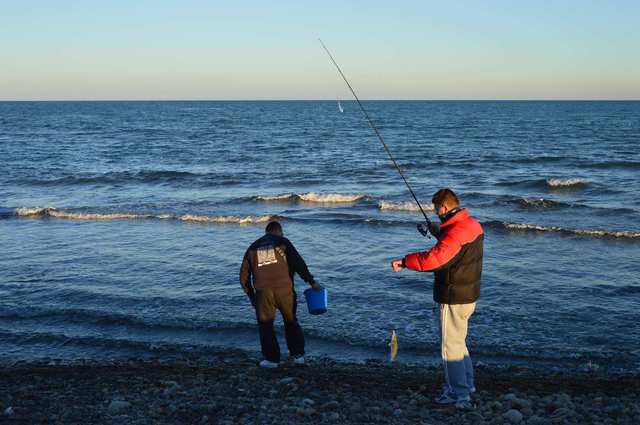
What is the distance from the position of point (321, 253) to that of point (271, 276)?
6863 mm

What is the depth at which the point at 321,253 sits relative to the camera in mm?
13758

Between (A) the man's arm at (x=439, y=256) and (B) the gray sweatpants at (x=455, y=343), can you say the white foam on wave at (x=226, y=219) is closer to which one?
(B) the gray sweatpants at (x=455, y=343)

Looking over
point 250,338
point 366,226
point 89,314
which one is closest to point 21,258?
point 89,314

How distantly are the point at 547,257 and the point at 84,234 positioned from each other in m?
10.4

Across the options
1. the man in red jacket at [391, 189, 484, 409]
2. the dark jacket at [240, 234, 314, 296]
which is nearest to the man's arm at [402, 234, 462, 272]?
the man in red jacket at [391, 189, 484, 409]

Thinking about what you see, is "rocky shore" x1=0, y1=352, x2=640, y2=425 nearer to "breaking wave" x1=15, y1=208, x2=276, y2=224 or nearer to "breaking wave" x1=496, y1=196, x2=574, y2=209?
"breaking wave" x1=15, y1=208, x2=276, y2=224

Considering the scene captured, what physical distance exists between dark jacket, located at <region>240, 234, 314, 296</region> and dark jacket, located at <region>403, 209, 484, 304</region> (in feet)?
5.94

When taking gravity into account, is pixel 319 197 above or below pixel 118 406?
above

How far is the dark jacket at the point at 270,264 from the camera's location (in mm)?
6895

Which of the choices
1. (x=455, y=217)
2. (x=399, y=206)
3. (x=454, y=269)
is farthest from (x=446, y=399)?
(x=399, y=206)

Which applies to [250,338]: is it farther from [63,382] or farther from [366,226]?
[366,226]

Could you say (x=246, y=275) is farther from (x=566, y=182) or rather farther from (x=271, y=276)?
(x=566, y=182)

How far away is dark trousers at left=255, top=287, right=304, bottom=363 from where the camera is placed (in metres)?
6.98

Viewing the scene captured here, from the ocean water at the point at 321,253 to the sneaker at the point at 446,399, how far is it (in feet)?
7.28
